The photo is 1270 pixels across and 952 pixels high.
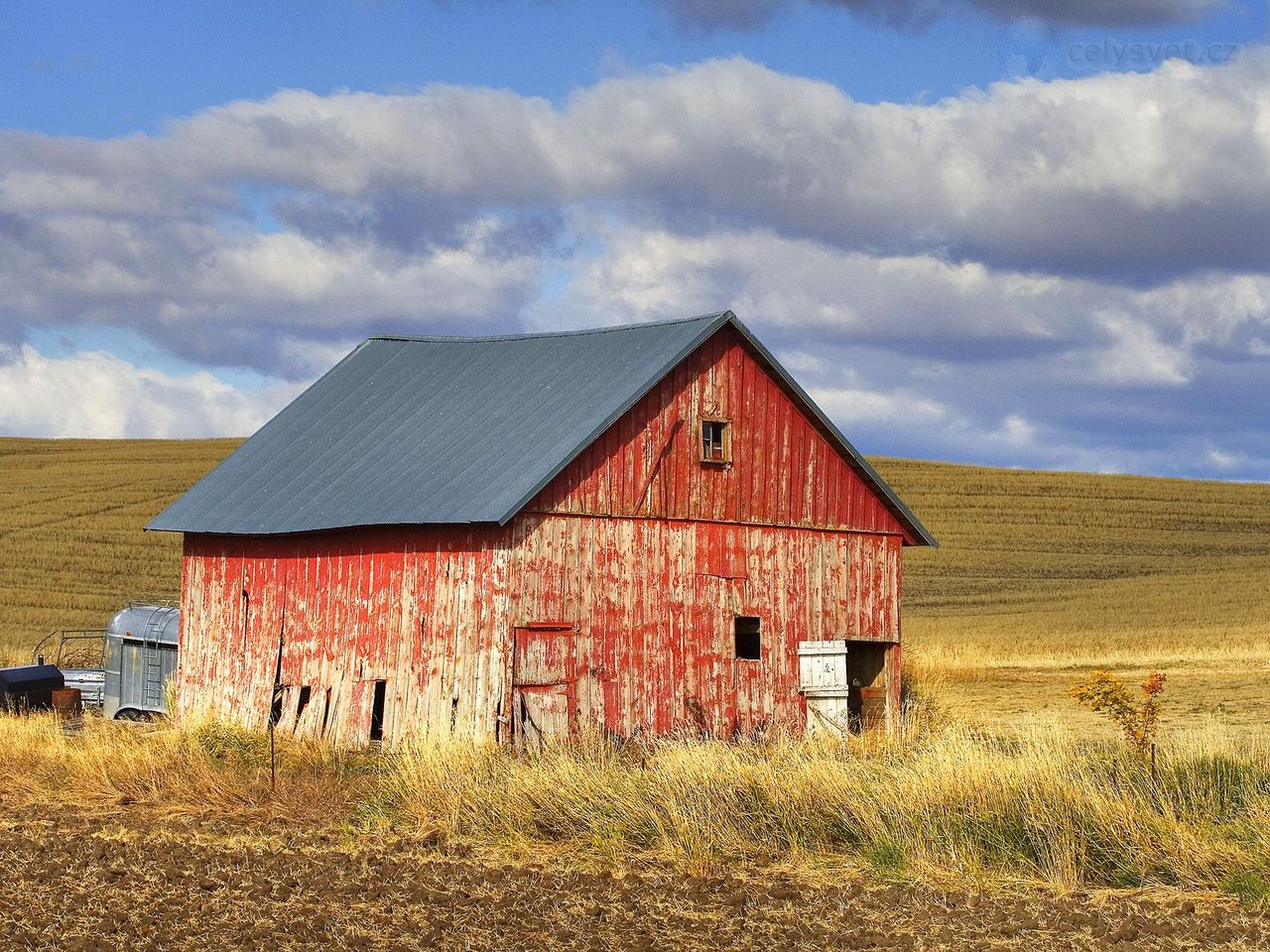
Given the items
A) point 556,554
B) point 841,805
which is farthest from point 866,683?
point 841,805

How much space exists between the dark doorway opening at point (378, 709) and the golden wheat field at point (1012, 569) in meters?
9.36

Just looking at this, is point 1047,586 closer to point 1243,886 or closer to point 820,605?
point 820,605

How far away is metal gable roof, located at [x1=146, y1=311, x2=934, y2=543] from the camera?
20625 mm


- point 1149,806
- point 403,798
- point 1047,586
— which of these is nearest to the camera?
point 1149,806

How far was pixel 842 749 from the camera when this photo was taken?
17.3 meters

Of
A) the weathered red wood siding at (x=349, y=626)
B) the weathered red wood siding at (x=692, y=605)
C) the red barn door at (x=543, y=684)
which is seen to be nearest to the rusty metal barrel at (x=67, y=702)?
the weathered red wood siding at (x=349, y=626)

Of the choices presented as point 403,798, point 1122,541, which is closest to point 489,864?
point 403,798

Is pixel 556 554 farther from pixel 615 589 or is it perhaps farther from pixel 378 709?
pixel 378 709

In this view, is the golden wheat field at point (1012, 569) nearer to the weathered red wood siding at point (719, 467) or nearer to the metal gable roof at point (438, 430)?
the weathered red wood siding at point (719, 467)

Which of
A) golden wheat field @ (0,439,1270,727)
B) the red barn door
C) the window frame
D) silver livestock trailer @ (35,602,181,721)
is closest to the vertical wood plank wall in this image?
the red barn door

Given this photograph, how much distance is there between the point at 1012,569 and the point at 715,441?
34.5 m

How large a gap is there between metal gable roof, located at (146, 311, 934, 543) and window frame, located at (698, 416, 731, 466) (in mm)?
1081

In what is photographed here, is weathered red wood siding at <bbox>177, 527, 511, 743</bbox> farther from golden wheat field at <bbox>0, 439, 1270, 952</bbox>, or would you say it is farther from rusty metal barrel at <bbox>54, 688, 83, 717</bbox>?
rusty metal barrel at <bbox>54, 688, 83, 717</bbox>

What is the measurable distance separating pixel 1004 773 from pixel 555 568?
790cm
